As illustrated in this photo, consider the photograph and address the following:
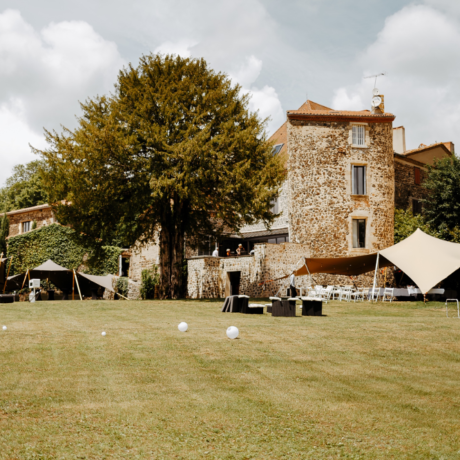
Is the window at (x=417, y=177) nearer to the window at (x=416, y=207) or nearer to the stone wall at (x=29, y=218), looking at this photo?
the window at (x=416, y=207)

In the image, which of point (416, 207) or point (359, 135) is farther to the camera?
point (416, 207)

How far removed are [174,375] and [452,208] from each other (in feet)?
91.4

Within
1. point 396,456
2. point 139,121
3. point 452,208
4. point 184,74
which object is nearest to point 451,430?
point 396,456

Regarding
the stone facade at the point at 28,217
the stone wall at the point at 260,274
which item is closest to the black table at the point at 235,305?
the stone wall at the point at 260,274

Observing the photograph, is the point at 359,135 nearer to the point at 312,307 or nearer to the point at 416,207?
the point at 416,207

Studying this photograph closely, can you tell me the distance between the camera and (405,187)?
116 feet

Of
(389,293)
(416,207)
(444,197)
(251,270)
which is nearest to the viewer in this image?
(389,293)

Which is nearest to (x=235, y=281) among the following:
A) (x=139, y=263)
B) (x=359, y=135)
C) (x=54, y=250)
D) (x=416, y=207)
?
(x=139, y=263)

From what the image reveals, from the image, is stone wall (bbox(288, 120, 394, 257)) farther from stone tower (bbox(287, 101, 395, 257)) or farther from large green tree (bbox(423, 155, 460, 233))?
A: large green tree (bbox(423, 155, 460, 233))

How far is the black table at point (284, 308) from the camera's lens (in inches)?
624

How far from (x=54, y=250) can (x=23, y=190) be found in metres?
15.4

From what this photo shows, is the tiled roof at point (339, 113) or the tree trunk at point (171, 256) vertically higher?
the tiled roof at point (339, 113)

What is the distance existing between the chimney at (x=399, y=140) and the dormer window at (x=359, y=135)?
26.9 feet

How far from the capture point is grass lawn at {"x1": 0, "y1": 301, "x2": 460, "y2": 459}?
4574mm
